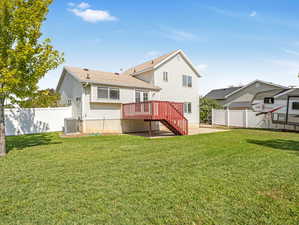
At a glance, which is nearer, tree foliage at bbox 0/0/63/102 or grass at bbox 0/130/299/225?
grass at bbox 0/130/299/225

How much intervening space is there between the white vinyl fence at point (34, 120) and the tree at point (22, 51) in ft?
21.5

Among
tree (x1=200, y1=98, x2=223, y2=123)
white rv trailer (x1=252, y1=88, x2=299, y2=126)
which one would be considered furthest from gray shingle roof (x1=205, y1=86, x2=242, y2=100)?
white rv trailer (x1=252, y1=88, x2=299, y2=126)

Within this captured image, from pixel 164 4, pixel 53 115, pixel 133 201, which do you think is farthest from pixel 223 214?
pixel 53 115

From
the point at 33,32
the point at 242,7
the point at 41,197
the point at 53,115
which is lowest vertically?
the point at 41,197

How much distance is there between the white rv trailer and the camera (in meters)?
13.8

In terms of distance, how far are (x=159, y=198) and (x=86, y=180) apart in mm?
1875

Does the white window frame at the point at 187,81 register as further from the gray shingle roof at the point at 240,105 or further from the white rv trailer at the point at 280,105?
the gray shingle roof at the point at 240,105

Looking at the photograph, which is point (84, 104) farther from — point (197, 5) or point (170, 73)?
point (197, 5)

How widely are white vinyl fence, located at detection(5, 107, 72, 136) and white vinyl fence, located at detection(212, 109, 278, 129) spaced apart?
15.1 metres

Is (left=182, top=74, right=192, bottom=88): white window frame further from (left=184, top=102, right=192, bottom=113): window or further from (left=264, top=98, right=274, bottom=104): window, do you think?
(left=264, top=98, right=274, bottom=104): window

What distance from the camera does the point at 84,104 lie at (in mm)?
13062

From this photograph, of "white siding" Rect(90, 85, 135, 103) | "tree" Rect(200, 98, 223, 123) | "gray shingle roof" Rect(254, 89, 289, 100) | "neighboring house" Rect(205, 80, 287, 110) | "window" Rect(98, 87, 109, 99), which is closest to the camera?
"white siding" Rect(90, 85, 135, 103)

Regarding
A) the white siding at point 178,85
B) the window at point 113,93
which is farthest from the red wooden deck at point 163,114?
the white siding at point 178,85

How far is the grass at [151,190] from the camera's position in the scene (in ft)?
8.80
